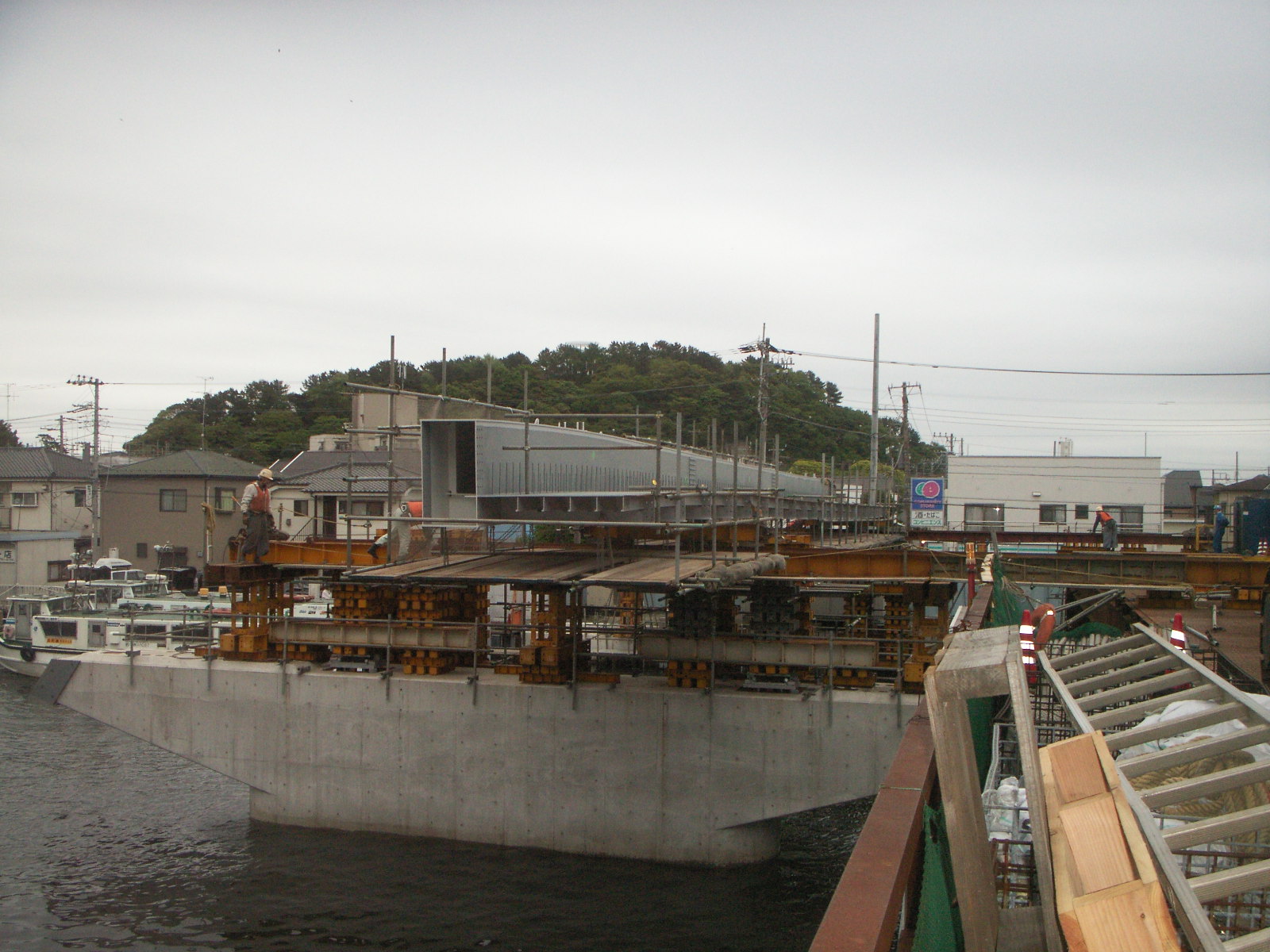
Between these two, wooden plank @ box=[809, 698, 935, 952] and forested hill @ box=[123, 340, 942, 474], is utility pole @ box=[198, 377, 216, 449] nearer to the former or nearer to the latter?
forested hill @ box=[123, 340, 942, 474]

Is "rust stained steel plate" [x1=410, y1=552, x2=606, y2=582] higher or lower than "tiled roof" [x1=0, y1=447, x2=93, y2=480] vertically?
lower

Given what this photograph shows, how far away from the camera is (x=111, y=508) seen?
56.7m

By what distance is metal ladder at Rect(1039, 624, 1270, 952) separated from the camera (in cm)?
259

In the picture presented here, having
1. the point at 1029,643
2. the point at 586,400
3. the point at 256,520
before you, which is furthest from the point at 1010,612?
the point at 586,400

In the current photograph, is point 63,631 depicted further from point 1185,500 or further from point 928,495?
point 1185,500

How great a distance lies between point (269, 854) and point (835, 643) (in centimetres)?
1190

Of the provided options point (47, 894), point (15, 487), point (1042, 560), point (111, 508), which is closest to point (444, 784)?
point (47, 894)

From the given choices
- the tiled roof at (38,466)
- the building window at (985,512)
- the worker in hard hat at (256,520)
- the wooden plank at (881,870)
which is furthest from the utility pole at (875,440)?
the tiled roof at (38,466)

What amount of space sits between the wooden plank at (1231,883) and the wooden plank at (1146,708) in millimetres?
1659

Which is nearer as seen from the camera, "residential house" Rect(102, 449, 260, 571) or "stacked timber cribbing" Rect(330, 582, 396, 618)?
"stacked timber cribbing" Rect(330, 582, 396, 618)

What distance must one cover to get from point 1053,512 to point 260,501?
46.2m

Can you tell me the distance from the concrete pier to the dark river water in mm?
535

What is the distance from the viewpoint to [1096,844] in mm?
2572

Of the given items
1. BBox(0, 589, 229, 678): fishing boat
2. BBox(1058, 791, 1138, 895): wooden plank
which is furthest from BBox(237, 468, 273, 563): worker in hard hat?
BBox(1058, 791, 1138, 895): wooden plank
